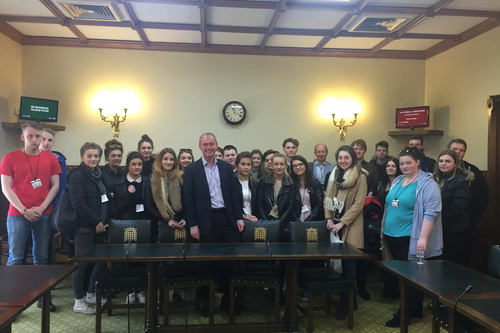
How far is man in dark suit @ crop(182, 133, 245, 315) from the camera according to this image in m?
3.17

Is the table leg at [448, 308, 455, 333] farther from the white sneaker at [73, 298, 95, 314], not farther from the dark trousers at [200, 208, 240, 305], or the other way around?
the white sneaker at [73, 298, 95, 314]

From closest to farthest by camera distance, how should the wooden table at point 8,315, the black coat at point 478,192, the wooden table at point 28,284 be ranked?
the wooden table at point 8,315 < the wooden table at point 28,284 < the black coat at point 478,192

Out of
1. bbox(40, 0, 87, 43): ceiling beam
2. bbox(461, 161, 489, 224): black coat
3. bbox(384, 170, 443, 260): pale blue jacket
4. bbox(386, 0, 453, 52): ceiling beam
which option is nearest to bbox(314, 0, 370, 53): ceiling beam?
bbox(386, 0, 453, 52): ceiling beam

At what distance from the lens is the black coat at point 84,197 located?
3074mm

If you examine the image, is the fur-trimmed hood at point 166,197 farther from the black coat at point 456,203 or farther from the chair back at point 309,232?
the black coat at point 456,203

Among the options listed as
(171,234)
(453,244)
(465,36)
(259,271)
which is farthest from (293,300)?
(465,36)

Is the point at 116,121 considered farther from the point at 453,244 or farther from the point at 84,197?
the point at 453,244

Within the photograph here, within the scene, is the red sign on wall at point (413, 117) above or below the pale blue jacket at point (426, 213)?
above

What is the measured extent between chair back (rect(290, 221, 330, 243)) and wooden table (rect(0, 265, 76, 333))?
1.83 meters

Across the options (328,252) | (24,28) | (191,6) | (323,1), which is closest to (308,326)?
(328,252)

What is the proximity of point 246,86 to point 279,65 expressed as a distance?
645mm

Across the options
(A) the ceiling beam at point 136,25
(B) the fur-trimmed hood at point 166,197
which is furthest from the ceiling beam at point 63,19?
(B) the fur-trimmed hood at point 166,197

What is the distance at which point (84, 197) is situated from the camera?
3.16 metres

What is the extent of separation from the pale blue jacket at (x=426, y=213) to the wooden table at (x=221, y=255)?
52 cm
